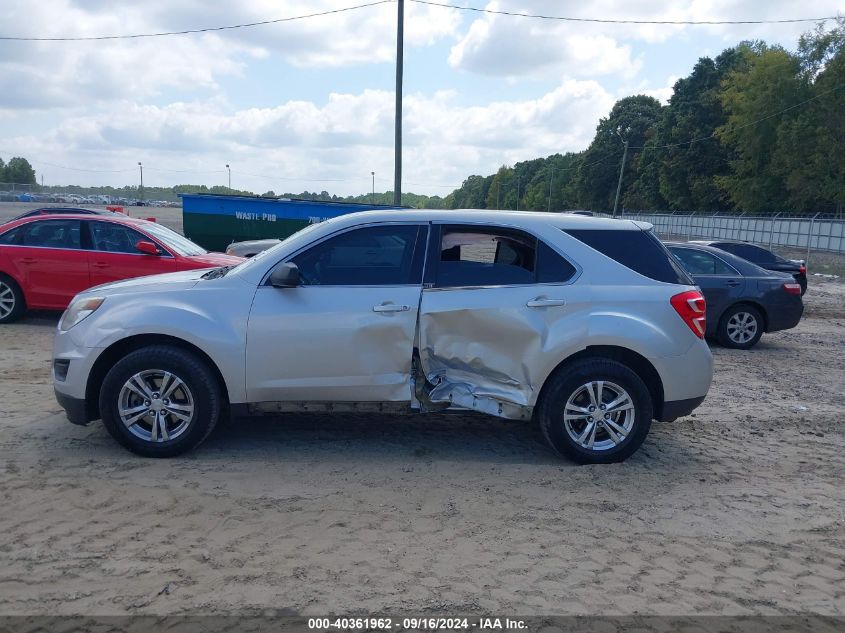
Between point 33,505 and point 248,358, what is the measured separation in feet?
5.23

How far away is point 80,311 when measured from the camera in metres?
5.51

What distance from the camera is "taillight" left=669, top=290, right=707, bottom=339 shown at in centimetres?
548

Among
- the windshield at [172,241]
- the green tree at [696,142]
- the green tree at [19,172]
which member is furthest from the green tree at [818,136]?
the green tree at [19,172]

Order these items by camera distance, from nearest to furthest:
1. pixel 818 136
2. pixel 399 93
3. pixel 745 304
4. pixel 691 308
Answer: pixel 691 308, pixel 745 304, pixel 399 93, pixel 818 136

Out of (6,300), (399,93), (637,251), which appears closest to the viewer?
(637,251)

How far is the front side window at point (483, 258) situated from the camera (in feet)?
18.1

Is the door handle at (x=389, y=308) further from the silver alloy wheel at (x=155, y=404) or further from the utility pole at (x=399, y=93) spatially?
the utility pole at (x=399, y=93)

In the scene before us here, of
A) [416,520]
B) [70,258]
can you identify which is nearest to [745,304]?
[416,520]

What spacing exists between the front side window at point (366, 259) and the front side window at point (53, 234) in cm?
681

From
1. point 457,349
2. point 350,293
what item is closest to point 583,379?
point 457,349

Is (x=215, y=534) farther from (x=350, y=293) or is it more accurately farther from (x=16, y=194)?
(x=16, y=194)

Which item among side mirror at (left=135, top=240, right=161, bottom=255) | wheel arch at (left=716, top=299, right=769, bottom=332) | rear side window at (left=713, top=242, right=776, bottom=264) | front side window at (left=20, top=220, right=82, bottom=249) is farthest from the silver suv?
rear side window at (left=713, top=242, right=776, bottom=264)

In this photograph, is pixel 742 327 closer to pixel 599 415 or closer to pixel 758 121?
pixel 599 415

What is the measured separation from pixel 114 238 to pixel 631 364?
26.9ft
